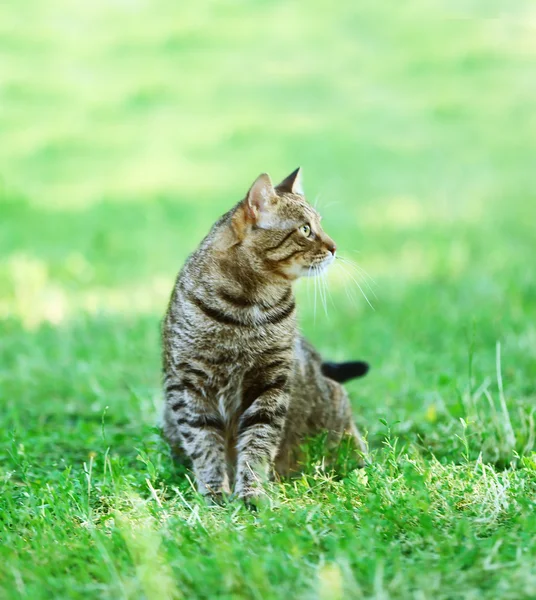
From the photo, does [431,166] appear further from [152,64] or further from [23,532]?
[23,532]

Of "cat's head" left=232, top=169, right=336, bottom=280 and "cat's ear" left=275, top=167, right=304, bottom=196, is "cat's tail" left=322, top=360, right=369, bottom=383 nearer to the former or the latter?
"cat's head" left=232, top=169, right=336, bottom=280

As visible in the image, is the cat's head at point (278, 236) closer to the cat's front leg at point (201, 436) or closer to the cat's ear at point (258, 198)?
the cat's ear at point (258, 198)

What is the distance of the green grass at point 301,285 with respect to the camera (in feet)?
8.96

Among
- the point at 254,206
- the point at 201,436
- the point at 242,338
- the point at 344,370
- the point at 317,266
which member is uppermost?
the point at 254,206

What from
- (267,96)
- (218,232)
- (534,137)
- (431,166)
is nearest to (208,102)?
(267,96)

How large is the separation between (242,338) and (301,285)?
14.4 feet

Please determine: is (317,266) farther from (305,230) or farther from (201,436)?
(201,436)

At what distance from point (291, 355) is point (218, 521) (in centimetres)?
95

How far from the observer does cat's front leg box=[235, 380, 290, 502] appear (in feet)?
11.8

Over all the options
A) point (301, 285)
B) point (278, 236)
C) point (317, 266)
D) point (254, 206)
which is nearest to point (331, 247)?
point (317, 266)

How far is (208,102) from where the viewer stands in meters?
13.8

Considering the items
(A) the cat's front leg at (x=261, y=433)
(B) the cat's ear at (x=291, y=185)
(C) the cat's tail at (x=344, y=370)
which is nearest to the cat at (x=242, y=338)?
(A) the cat's front leg at (x=261, y=433)

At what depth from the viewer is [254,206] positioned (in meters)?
3.73

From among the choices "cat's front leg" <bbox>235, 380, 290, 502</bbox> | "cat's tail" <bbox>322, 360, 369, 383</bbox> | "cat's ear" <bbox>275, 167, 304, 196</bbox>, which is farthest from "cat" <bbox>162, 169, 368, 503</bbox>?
"cat's tail" <bbox>322, 360, 369, 383</bbox>
